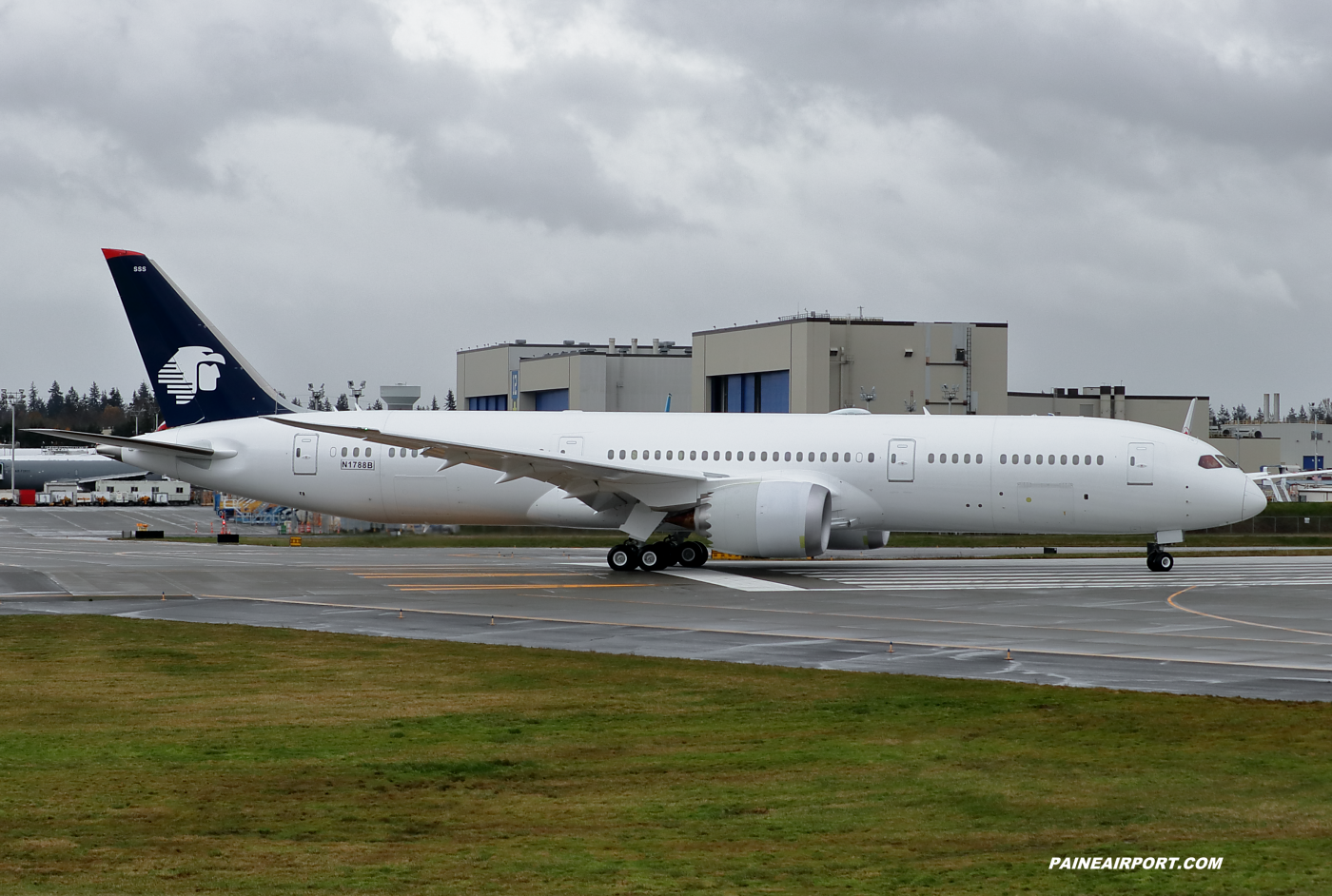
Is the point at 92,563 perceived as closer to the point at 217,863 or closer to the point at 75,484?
the point at 217,863

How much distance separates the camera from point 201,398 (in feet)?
112

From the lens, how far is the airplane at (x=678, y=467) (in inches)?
1168

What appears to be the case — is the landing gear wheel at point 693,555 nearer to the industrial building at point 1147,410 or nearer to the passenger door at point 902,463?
the passenger door at point 902,463

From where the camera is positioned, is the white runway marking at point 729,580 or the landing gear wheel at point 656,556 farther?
the landing gear wheel at point 656,556

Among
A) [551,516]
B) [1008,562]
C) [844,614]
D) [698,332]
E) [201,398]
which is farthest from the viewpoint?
[698,332]

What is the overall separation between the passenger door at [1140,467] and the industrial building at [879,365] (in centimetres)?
3864

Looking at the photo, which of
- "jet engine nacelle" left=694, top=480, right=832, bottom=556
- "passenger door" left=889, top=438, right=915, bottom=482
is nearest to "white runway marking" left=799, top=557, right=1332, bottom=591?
"jet engine nacelle" left=694, top=480, right=832, bottom=556

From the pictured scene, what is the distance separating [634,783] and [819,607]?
14507 mm

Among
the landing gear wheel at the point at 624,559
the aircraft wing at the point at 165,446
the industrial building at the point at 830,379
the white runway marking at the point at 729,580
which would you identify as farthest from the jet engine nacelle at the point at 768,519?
the industrial building at the point at 830,379

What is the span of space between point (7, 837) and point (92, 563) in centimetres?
2833

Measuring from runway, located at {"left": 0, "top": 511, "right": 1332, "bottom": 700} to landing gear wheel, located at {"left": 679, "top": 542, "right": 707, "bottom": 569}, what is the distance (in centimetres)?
33

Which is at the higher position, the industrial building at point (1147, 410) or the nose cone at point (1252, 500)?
the industrial building at point (1147, 410)

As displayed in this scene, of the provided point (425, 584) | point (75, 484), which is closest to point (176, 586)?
point (425, 584)

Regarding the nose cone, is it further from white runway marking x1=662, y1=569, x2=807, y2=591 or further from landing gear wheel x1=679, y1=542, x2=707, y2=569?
landing gear wheel x1=679, y1=542, x2=707, y2=569
